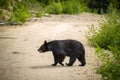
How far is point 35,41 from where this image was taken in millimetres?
20500

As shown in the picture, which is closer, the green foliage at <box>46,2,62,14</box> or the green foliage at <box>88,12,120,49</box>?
the green foliage at <box>88,12,120,49</box>

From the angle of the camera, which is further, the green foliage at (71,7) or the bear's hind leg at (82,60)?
the green foliage at (71,7)

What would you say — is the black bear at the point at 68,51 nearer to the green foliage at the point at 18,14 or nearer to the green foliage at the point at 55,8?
the green foliage at the point at 18,14

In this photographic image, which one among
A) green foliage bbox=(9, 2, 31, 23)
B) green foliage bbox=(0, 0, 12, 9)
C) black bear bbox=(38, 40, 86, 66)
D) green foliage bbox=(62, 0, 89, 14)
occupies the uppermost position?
black bear bbox=(38, 40, 86, 66)

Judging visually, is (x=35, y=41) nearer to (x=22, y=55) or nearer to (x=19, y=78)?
(x=22, y=55)

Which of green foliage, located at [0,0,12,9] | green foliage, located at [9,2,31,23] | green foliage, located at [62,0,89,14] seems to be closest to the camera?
green foliage, located at [9,2,31,23]

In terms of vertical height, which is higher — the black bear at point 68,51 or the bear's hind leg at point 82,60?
the black bear at point 68,51


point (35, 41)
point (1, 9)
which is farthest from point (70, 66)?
point (1, 9)

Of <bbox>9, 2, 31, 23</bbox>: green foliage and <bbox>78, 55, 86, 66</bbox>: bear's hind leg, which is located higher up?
<bbox>78, 55, 86, 66</bbox>: bear's hind leg

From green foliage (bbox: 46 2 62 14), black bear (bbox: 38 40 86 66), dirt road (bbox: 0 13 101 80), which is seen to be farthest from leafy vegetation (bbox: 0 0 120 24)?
black bear (bbox: 38 40 86 66)

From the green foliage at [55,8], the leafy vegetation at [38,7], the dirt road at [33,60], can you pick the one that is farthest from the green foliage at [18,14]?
the green foliage at [55,8]

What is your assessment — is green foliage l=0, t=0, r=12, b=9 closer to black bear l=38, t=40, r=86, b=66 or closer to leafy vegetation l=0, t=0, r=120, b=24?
leafy vegetation l=0, t=0, r=120, b=24

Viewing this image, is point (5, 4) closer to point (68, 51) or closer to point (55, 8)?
point (55, 8)

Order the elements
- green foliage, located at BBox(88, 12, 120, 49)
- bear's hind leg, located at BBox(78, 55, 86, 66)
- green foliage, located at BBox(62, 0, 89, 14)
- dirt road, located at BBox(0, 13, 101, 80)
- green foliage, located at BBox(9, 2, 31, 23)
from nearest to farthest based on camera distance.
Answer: dirt road, located at BBox(0, 13, 101, 80) → bear's hind leg, located at BBox(78, 55, 86, 66) → green foliage, located at BBox(88, 12, 120, 49) → green foliage, located at BBox(9, 2, 31, 23) → green foliage, located at BBox(62, 0, 89, 14)
